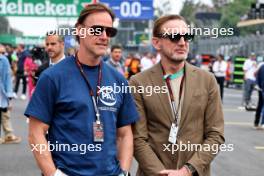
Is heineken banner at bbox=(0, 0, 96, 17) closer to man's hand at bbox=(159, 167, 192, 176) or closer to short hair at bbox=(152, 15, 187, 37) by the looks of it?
short hair at bbox=(152, 15, 187, 37)

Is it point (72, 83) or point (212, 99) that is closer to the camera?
point (72, 83)

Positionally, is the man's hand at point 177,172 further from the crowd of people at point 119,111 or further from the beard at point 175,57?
the beard at point 175,57

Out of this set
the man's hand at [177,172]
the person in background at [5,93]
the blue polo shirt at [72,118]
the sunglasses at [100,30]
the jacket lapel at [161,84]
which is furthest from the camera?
the person in background at [5,93]

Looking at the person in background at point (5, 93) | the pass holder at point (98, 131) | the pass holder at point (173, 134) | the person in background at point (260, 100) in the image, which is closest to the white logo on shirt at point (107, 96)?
the pass holder at point (98, 131)

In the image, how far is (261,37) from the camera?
33.6m

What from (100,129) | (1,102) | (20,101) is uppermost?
(100,129)

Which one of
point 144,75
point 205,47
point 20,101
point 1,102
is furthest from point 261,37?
point 144,75

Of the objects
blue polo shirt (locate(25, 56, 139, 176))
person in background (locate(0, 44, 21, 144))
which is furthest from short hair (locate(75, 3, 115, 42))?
person in background (locate(0, 44, 21, 144))

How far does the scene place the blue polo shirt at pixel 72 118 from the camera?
370 cm

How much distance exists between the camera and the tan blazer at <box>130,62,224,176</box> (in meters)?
4.09

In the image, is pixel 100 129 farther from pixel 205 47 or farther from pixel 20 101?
pixel 205 47

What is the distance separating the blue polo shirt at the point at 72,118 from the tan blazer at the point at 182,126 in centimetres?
37

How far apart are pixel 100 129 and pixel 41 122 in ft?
1.10

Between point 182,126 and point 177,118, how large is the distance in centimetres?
6
